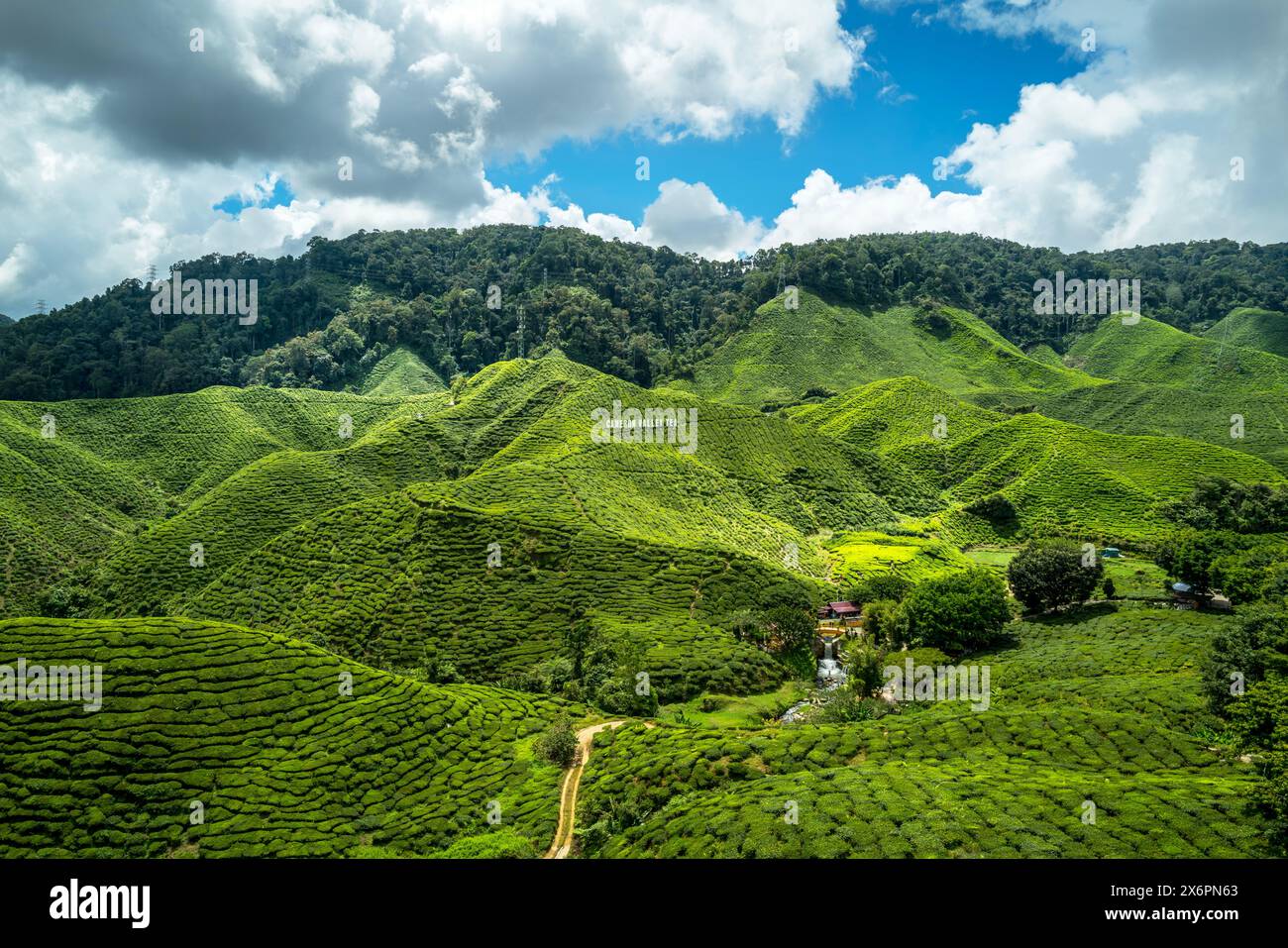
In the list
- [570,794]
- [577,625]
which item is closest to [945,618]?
[577,625]

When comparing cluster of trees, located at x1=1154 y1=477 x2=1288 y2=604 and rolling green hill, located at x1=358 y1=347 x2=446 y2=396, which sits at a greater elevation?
rolling green hill, located at x1=358 y1=347 x2=446 y2=396

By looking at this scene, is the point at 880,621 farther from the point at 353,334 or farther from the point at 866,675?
the point at 353,334

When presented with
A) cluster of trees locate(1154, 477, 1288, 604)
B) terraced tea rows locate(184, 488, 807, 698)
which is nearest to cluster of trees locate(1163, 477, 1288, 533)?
cluster of trees locate(1154, 477, 1288, 604)

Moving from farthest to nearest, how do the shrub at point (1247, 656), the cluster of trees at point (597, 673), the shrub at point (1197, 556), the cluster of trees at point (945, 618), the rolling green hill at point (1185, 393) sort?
1. the rolling green hill at point (1185, 393)
2. the shrub at point (1197, 556)
3. the cluster of trees at point (945, 618)
4. the cluster of trees at point (597, 673)
5. the shrub at point (1247, 656)

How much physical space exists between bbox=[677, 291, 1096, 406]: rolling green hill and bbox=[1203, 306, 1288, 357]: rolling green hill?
50167mm

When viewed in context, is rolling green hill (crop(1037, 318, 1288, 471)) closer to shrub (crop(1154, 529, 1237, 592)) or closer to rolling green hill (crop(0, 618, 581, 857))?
shrub (crop(1154, 529, 1237, 592))

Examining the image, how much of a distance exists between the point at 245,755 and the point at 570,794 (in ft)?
50.1

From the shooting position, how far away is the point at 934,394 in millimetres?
131000

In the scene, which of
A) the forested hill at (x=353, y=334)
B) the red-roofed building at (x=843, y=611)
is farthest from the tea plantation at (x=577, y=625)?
the forested hill at (x=353, y=334)

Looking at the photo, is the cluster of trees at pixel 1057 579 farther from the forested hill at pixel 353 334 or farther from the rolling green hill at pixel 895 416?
the forested hill at pixel 353 334

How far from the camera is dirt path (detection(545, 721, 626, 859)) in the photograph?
29.1m

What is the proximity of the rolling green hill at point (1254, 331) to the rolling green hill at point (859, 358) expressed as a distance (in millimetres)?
50167

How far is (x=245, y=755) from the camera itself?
33.9m

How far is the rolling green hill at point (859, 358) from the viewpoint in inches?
6289
